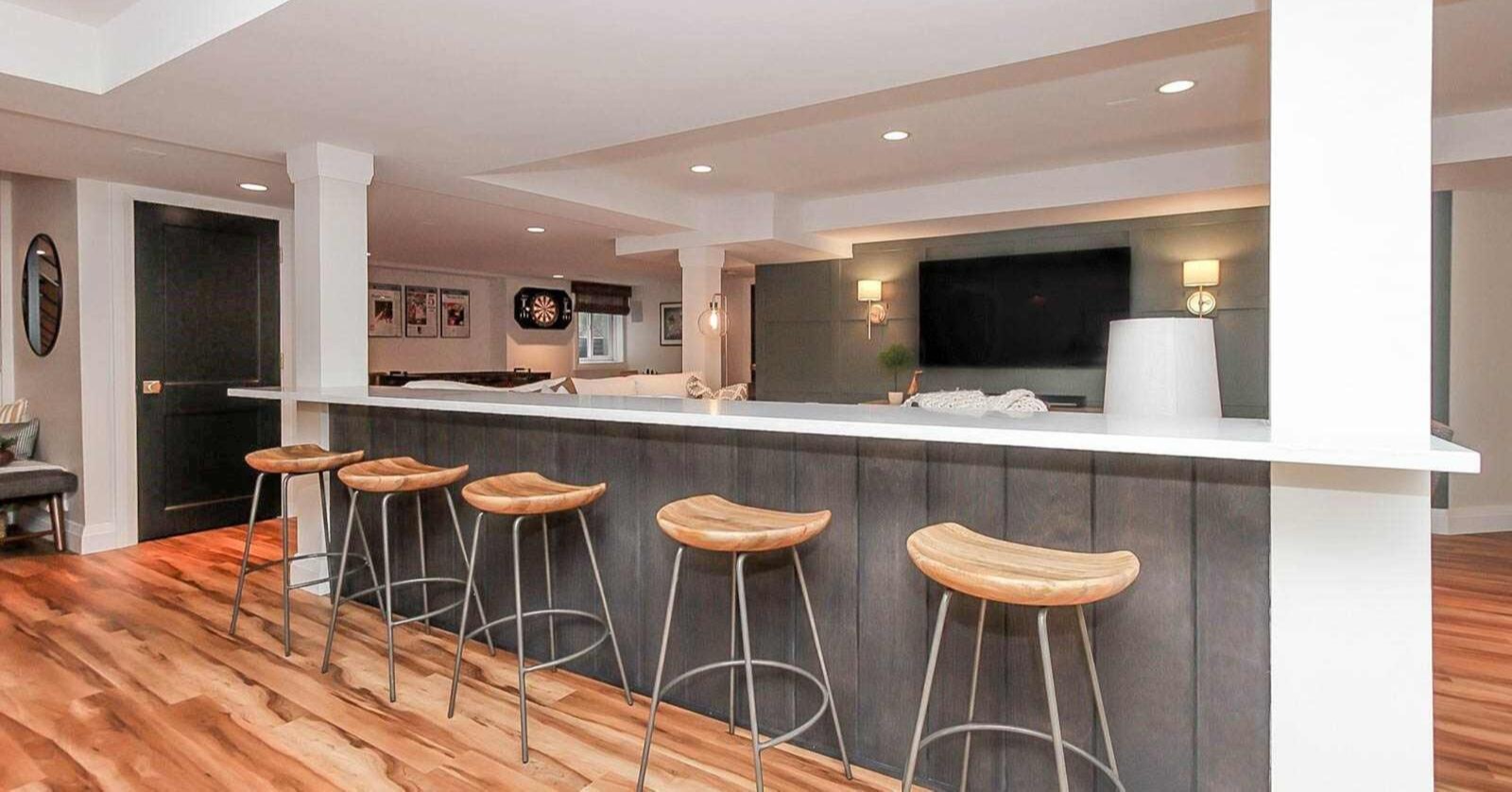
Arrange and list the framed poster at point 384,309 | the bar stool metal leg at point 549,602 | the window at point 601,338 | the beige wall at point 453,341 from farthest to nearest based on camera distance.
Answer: the window at point 601,338 → the beige wall at point 453,341 → the framed poster at point 384,309 → the bar stool metal leg at point 549,602

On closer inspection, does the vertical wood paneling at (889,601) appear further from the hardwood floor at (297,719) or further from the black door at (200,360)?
the black door at (200,360)

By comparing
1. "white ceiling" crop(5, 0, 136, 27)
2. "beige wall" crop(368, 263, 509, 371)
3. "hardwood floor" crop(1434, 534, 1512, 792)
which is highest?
"white ceiling" crop(5, 0, 136, 27)

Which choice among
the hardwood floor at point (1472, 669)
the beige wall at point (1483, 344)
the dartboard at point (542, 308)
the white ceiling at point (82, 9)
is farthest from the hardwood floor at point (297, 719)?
the dartboard at point (542, 308)

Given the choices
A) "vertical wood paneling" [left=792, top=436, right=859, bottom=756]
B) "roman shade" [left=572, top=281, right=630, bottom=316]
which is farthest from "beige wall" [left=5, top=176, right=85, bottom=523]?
"roman shade" [left=572, top=281, right=630, bottom=316]

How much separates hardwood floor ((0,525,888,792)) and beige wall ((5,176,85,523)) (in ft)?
5.22

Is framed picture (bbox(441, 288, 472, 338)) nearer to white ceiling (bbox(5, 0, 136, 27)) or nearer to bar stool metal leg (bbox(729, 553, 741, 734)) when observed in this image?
white ceiling (bbox(5, 0, 136, 27))

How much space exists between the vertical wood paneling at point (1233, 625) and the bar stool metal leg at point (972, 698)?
0.47m

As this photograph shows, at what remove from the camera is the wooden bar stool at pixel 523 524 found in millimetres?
2413

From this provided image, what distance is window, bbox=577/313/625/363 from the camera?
1187cm

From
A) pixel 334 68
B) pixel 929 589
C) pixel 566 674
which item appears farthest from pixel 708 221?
pixel 929 589

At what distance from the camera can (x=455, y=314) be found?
10086 millimetres

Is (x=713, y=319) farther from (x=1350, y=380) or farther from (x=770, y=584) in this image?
(x=1350, y=380)

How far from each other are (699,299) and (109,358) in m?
3.97

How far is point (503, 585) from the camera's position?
10.5 ft
